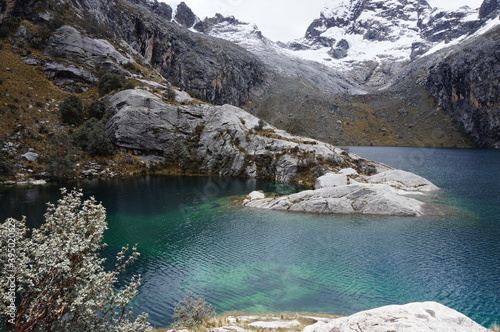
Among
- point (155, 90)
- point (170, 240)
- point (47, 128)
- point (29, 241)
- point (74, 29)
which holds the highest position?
point (74, 29)

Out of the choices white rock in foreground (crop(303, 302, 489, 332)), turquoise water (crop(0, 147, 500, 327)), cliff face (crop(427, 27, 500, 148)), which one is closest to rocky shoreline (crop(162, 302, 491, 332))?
white rock in foreground (crop(303, 302, 489, 332))

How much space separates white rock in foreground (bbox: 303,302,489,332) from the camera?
11.0 meters

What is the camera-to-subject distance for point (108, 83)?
87125mm

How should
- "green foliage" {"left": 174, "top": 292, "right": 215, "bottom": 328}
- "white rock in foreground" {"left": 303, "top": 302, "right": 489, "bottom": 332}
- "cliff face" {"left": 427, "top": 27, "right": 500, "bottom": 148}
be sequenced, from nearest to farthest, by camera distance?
"white rock in foreground" {"left": 303, "top": 302, "right": 489, "bottom": 332}
"green foliage" {"left": 174, "top": 292, "right": 215, "bottom": 328}
"cliff face" {"left": 427, "top": 27, "right": 500, "bottom": 148}

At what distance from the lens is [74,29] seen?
314ft

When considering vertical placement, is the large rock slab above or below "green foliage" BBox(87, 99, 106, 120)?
below

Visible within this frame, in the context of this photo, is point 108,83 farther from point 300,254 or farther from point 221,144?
point 300,254

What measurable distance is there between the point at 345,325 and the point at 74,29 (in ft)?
381

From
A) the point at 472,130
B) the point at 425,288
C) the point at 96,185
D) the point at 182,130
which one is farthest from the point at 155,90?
the point at 472,130

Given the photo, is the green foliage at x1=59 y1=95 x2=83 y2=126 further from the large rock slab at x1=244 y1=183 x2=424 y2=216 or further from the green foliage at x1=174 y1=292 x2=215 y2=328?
the green foliage at x1=174 y1=292 x2=215 y2=328

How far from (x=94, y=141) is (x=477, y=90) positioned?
19779 centimetres

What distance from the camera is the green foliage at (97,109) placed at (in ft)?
268

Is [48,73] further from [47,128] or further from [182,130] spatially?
[182,130]

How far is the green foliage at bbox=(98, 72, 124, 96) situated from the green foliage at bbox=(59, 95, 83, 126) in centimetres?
1113
